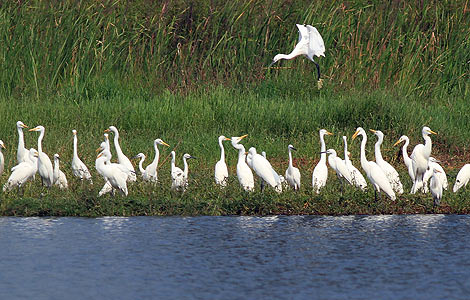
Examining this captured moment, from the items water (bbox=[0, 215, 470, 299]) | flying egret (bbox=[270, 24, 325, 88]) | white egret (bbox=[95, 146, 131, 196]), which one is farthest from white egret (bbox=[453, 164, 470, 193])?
flying egret (bbox=[270, 24, 325, 88])

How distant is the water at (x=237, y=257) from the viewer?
8.16m

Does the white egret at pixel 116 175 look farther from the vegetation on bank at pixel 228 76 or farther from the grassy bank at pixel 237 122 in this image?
the vegetation on bank at pixel 228 76

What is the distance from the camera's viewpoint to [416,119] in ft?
51.1

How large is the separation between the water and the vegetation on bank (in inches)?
135

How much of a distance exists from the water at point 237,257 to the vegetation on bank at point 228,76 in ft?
11.3

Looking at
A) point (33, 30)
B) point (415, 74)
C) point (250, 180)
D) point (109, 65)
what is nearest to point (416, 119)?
point (415, 74)

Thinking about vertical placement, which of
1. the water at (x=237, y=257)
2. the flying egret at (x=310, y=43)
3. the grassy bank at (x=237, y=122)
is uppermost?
the flying egret at (x=310, y=43)

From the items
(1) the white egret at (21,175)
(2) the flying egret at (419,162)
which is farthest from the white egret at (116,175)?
(2) the flying egret at (419,162)

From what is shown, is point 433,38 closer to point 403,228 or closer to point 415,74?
point 415,74

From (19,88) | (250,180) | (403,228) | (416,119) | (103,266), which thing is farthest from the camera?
(19,88)

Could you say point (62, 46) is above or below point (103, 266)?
above

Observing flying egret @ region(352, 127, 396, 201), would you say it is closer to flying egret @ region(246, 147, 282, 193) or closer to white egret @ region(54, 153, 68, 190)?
flying egret @ region(246, 147, 282, 193)

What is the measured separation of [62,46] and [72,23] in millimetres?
548

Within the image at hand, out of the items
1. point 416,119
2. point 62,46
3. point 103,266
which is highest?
point 62,46
